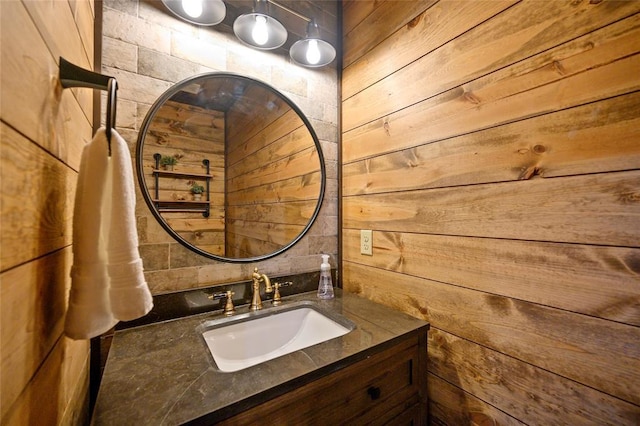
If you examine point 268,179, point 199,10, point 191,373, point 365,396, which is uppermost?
point 199,10

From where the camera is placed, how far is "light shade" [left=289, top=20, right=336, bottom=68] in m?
1.22

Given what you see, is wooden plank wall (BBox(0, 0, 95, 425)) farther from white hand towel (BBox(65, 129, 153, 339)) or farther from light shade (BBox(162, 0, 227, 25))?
light shade (BBox(162, 0, 227, 25))

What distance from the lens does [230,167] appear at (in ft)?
3.77

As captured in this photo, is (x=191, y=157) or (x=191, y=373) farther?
(x=191, y=157)

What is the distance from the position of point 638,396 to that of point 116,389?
3.89 feet

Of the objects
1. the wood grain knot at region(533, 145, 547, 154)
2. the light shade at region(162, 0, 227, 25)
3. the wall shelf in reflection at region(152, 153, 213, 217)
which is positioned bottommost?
the wall shelf in reflection at region(152, 153, 213, 217)

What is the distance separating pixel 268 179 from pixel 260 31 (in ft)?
2.05

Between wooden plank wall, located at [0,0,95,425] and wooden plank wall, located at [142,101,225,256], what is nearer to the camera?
wooden plank wall, located at [0,0,95,425]

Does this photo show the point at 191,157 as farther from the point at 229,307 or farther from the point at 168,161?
the point at 229,307

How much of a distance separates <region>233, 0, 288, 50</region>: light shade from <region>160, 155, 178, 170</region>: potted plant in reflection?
59cm

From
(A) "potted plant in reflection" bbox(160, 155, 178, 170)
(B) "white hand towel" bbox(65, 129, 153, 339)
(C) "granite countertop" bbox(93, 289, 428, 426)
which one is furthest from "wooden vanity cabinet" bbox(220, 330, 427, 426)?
(A) "potted plant in reflection" bbox(160, 155, 178, 170)

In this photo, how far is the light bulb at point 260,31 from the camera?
1087mm

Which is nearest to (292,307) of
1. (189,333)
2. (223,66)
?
(189,333)

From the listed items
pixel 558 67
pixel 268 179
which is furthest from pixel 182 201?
pixel 558 67
